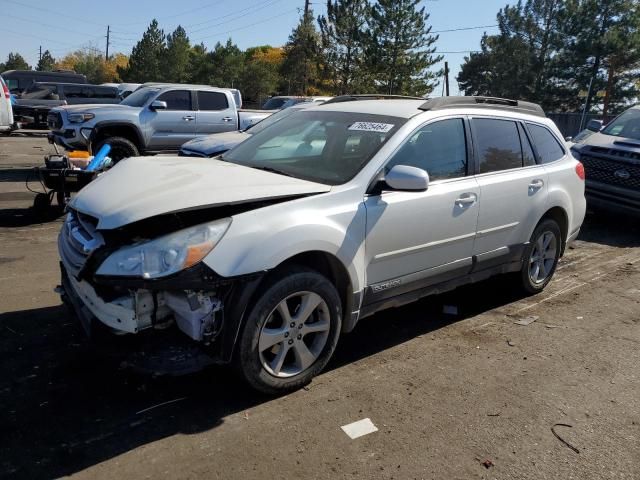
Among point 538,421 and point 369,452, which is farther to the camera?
point 538,421

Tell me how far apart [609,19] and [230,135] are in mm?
34722

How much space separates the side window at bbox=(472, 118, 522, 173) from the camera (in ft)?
14.8

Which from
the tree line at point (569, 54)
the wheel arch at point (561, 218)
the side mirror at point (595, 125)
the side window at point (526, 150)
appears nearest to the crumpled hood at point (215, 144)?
the side window at point (526, 150)

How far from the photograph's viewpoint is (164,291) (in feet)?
9.75

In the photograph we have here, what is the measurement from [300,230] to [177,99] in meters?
10.1

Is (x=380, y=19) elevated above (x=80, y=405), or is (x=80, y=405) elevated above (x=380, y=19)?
(x=380, y=19)

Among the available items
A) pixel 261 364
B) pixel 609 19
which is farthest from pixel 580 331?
pixel 609 19

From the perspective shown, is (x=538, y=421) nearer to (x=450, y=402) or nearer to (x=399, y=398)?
(x=450, y=402)

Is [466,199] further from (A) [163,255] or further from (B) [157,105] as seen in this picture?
(B) [157,105]

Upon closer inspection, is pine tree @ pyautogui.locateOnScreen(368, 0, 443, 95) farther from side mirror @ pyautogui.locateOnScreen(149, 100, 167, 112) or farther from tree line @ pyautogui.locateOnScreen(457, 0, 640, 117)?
side mirror @ pyautogui.locateOnScreen(149, 100, 167, 112)

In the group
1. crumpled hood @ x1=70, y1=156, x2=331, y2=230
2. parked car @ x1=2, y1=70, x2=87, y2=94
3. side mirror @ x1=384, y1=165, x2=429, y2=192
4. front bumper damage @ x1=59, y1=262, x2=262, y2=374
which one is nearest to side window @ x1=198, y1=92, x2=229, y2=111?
crumpled hood @ x1=70, y1=156, x2=331, y2=230

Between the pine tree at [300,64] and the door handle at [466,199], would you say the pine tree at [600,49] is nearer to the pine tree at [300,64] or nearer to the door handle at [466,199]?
the pine tree at [300,64]

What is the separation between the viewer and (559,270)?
21.3 ft

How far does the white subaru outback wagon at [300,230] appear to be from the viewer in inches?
117
